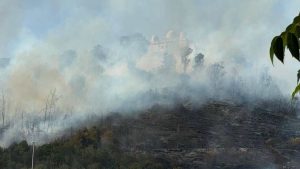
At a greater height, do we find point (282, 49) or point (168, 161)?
point (282, 49)

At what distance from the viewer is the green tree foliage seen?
200 centimetres

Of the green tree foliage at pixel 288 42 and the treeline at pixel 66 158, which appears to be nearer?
the green tree foliage at pixel 288 42

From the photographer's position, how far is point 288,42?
2025 mm

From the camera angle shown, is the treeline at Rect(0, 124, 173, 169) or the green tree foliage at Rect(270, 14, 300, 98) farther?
the treeline at Rect(0, 124, 173, 169)

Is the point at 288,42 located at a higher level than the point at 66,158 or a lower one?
higher

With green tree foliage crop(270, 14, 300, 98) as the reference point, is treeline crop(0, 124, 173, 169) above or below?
below

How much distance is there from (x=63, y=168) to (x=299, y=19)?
454ft

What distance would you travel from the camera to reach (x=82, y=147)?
587 feet

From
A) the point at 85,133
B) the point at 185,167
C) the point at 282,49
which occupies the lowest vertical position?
the point at 185,167

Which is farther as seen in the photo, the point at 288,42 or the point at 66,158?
the point at 66,158

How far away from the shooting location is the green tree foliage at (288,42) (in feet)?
6.55

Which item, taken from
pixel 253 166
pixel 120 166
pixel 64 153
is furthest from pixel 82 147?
pixel 253 166

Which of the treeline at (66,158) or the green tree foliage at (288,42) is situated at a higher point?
the green tree foliage at (288,42)

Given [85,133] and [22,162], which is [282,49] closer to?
[22,162]
